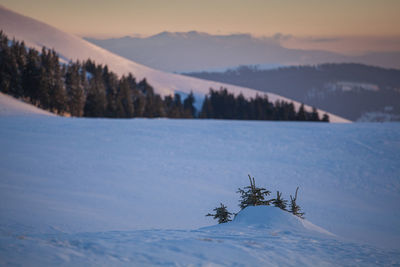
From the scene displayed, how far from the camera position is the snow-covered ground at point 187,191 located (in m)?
6.44

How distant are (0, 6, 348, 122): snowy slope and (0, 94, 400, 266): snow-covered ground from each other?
12300 centimetres

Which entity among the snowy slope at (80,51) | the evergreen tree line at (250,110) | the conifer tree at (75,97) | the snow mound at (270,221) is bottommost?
the snow mound at (270,221)

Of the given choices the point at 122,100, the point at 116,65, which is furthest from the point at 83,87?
the point at 116,65

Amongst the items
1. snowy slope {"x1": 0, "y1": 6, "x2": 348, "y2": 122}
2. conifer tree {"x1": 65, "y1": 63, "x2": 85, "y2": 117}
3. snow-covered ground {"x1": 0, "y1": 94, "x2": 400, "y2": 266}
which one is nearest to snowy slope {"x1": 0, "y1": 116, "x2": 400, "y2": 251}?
snow-covered ground {"x1": 0, "y1": 94, "x2": 400, "y2": 266}

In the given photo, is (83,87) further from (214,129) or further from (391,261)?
(391,261)

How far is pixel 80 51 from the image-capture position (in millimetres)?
173875

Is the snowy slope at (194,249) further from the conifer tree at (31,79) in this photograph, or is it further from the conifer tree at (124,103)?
the conifer tree at (124,103)

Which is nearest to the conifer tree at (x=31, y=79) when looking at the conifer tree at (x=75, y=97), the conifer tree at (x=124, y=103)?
the conifer tree at (x=75, y=97)

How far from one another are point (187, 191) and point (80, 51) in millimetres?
174398

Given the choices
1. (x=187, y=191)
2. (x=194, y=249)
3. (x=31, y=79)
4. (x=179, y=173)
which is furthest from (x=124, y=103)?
(x=194, y=249)

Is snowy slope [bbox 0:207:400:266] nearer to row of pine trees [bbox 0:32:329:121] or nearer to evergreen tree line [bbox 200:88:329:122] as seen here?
row of pine trees [bbox 0:32:329:121]

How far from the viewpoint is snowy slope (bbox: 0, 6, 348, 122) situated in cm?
16138

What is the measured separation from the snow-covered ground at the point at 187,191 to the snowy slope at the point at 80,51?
4842 inches

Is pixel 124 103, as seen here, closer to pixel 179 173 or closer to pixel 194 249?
pixel 179 173
